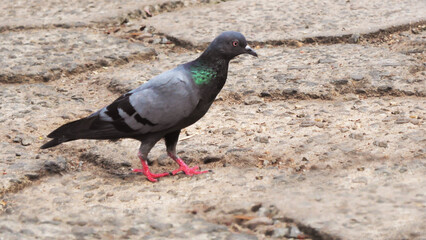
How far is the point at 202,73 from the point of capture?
9.40ft

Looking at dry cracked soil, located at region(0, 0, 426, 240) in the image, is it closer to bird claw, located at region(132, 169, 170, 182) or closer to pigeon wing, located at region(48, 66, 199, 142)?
bird claw, located at region(132, 169, 170, 182)

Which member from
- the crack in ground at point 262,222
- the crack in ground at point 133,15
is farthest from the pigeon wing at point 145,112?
the crack in ground at point 133,15

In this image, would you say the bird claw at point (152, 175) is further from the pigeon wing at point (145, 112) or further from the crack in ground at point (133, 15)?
the crack in ground at point (133, 15)

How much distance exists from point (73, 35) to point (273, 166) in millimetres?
2022

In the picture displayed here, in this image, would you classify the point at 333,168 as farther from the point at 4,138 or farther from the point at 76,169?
the point at 4,138

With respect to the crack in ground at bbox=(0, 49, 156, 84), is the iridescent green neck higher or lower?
higher

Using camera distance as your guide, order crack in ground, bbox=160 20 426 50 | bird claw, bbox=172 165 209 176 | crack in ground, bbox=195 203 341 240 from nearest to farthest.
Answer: crack in ground, bbox=195 203 341 240, bird claw, bbox=172 165 209 176, crack in ground, bbox=160 20 426 50

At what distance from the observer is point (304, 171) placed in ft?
8.62

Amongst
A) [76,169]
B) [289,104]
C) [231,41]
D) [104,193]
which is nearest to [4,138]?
[76,169]

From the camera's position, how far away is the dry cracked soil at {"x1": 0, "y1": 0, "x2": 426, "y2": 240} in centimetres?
224

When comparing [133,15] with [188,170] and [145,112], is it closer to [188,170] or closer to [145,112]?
[145,112]

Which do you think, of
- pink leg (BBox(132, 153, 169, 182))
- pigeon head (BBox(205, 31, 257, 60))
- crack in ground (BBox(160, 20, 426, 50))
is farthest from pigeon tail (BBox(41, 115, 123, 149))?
crack in ground (BBox(160, 20, 426, 50))

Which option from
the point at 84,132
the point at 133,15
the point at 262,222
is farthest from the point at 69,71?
the point at 262,222

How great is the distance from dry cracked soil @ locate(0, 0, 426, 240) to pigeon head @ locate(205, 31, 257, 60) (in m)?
0.37
